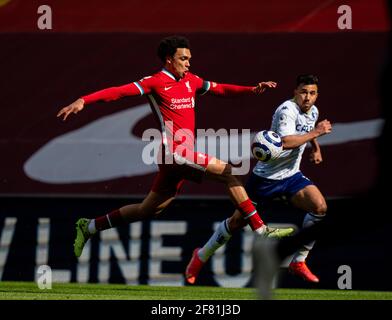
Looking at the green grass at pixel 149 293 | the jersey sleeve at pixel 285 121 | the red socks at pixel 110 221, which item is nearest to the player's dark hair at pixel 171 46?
the jersey sleeve at pixel 285 121

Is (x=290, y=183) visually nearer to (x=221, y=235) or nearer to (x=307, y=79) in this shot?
(x=221, y=235)

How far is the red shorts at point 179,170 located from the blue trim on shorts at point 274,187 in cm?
75

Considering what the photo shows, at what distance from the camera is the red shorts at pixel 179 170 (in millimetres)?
10344

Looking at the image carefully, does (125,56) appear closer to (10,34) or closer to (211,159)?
(10,34)

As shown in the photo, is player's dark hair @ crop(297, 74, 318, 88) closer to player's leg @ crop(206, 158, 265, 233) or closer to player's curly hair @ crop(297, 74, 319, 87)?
player's curly hair @ crop(297, 74, 319, 87)

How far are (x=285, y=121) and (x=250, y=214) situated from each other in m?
1.06

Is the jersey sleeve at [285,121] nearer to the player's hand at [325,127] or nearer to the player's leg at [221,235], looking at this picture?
the player's leg at [221,235]

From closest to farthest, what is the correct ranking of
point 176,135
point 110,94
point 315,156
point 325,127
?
1. point 325,127
2. point 110,94
3. point 176,135
4. point 315,156

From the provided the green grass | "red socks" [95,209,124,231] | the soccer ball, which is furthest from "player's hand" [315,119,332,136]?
"red socks" [95,209,124,231]

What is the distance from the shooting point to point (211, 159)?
408 inches

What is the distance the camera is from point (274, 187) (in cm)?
1091

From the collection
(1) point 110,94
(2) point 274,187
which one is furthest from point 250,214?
(1) point 110,94

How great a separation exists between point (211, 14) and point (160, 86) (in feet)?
8.57
